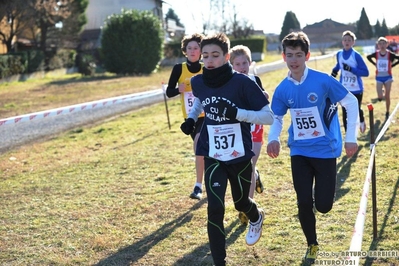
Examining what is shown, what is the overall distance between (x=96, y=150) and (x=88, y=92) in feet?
48.8

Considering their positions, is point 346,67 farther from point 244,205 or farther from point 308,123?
point 244,205

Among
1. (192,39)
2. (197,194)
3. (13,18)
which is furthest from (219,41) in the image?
(13,18)

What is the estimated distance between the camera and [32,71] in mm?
40688

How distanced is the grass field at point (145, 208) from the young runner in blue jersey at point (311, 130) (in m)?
0.61

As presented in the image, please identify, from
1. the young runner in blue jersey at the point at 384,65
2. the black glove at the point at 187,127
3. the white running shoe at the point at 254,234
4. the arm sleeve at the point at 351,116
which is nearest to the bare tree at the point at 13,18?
the young runner in blue jersey at the point at 384,65

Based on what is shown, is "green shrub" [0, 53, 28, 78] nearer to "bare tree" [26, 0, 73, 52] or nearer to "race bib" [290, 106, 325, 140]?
"bare tree" [26, 0, 73, 52]

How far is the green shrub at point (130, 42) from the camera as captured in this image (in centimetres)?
3862

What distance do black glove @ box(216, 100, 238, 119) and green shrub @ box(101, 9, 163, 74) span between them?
34557 millimetres

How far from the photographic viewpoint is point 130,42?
127 ft

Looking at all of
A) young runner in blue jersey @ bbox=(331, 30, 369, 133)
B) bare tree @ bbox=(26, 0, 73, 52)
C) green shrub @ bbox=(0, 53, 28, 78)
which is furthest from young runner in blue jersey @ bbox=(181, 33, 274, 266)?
bare tree @ bbox=(26, 0, 73, 52)

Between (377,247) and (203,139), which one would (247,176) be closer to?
(203,139)

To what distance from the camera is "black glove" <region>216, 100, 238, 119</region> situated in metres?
4.40

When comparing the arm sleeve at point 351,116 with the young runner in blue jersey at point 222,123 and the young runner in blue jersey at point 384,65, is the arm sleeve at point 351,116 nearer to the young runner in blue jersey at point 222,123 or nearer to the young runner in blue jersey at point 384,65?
the young runner in blue jersey at point 222,123

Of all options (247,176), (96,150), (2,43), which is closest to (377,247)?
(247,176)
